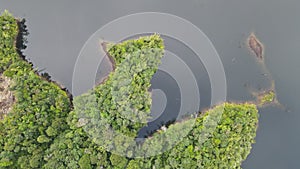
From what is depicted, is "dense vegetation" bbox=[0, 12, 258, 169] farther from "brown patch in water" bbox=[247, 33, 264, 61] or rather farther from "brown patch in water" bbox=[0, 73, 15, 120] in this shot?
"brown patch in water" bbox=[247, 33, 264, 61]

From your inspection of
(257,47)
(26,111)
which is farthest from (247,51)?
(26,111)

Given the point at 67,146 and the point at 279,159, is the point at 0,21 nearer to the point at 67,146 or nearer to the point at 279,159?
the point at 67,146

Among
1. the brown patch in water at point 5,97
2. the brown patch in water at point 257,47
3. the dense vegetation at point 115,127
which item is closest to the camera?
the dense vegetation at point 115,127

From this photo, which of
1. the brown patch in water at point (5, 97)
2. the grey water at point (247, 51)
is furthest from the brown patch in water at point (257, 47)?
the brown patch in water at point (5, 97)

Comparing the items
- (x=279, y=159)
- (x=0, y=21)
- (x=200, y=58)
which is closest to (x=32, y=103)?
(x=0, y=21)

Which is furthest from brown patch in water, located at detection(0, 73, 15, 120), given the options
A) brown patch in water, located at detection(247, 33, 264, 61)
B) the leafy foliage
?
brown patch in water, located at detection(247, 33, 264, 61)

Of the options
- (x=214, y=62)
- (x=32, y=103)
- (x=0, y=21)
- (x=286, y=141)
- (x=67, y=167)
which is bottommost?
(x=67, y=167)

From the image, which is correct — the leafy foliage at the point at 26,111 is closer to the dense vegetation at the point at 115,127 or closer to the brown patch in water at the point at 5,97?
the dense vegetation at the point at 115,127
